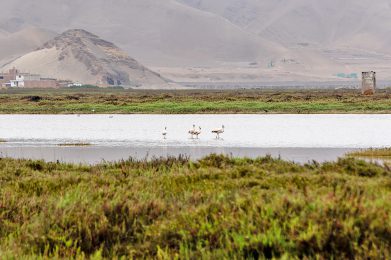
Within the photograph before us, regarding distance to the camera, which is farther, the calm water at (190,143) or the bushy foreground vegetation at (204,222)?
the calm water at (190,143)

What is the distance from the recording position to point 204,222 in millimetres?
10625

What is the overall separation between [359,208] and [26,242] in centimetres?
472

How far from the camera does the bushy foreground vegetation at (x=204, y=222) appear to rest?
30.1 ft

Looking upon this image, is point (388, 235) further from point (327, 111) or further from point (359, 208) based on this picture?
point (327, 111)

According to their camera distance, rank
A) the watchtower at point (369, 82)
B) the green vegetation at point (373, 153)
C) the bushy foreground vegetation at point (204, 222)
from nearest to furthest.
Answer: the bushy foreground vegetation at point (204, 222) < the green vegetation at point (373, 153) < the watchtower at point (369, 82)

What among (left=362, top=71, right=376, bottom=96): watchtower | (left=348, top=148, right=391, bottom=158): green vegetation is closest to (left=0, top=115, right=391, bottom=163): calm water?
(left=348, top=148, right=391, bottom=158): green vegetation

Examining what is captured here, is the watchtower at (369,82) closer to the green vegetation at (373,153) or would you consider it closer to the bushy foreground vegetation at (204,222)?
the green vegetation at (373,153)

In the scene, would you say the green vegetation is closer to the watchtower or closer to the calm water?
the calm water

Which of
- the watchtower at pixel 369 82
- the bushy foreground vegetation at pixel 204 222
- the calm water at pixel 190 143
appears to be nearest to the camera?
the bushy foreground vegetation at pixel 204 222

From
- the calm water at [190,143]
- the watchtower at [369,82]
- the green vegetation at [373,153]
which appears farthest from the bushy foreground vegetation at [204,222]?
the watchtower at [369,82]

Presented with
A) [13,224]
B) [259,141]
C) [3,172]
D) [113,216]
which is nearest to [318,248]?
[113,216]

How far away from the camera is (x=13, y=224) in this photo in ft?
40.7

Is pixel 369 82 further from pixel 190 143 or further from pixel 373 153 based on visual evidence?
pixel 373 153

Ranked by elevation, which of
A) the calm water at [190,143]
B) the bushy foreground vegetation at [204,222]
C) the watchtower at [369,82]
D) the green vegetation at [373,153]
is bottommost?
the calm water at [190,143]
